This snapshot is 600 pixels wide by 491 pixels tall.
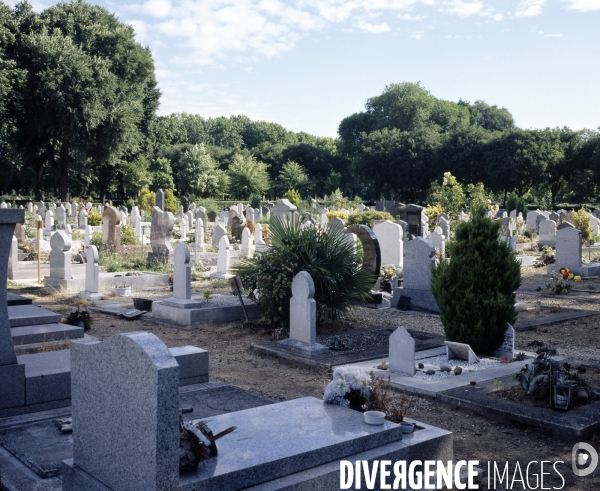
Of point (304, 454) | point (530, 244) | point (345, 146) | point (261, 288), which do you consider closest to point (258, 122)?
point (345, 146)

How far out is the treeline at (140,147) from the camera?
37219 mm

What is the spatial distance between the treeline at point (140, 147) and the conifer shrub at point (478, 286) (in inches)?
1267

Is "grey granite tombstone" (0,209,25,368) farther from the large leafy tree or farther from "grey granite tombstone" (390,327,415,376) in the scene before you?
the large leafy tree

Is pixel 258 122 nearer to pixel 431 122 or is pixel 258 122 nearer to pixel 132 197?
pixel 431 122

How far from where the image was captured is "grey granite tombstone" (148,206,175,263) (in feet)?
58.5

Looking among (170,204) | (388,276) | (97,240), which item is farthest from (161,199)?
(388,276)

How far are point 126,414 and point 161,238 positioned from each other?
48.6ft

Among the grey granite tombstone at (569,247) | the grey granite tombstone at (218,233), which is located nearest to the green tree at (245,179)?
the grey granite tombstone at (218,233)

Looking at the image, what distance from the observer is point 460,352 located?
821 centimetres

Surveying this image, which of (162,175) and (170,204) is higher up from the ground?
(162,175)

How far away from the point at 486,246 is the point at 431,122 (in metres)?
70.2

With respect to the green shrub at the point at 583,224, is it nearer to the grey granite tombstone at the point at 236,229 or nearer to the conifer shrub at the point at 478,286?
the grey granite tombstone at the point at 236,229

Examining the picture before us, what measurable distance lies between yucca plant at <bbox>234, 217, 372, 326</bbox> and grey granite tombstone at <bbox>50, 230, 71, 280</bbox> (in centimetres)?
492

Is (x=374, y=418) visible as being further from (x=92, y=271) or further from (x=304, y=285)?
(x=92, y=271)
